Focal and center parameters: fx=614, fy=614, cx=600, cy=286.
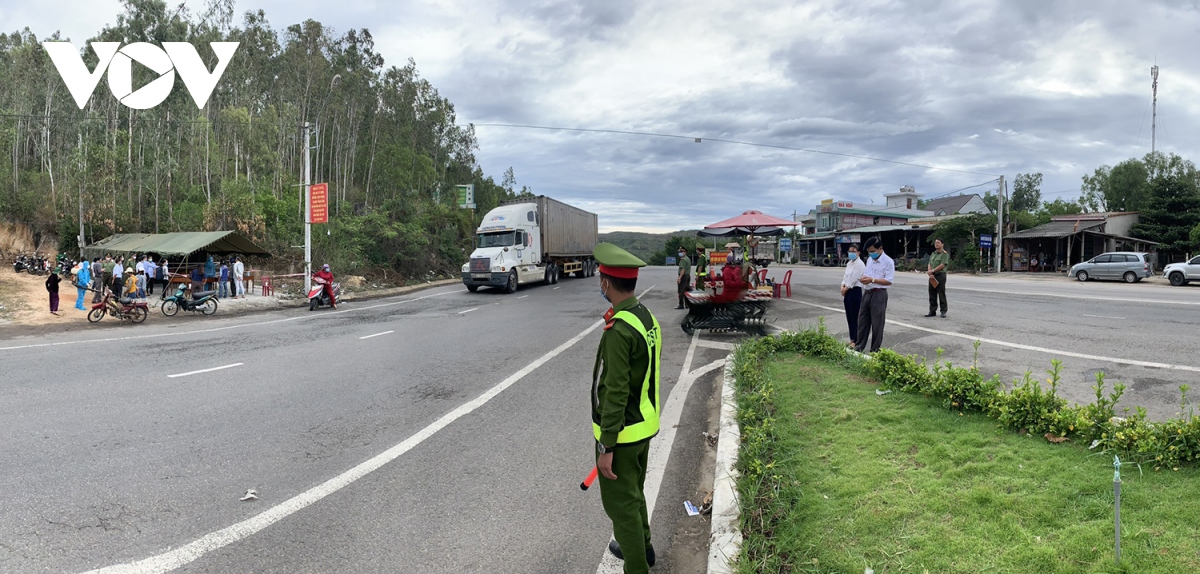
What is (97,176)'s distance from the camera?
3253 cm

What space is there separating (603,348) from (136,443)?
4732mm

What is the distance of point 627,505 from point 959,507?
1800mm

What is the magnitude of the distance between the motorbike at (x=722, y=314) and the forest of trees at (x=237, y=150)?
22.2m

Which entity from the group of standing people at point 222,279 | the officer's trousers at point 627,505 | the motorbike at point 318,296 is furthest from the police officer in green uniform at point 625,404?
the group of standing people at point 222,279

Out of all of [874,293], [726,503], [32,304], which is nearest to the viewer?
[726,503]

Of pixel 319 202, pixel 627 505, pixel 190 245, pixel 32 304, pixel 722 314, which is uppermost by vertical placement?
pixel 319 202

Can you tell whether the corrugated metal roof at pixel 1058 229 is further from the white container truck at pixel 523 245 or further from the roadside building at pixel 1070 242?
the white container truck at pixel 523 245

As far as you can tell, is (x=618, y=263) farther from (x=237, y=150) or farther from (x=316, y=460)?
(x=237, y=150)

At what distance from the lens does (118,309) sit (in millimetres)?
16188

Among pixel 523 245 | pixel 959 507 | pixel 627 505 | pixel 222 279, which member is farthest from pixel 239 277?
pixel 959 507

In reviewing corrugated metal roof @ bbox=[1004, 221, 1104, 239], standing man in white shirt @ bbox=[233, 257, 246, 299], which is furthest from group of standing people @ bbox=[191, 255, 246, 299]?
corrugated metal roof @ bbox=[1004, 221, 1104, 239]

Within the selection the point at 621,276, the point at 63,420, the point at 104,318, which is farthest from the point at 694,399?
the point at 104,318

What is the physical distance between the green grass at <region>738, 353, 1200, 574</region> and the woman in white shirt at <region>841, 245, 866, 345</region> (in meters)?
4.78

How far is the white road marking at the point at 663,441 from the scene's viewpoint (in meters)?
3.42
